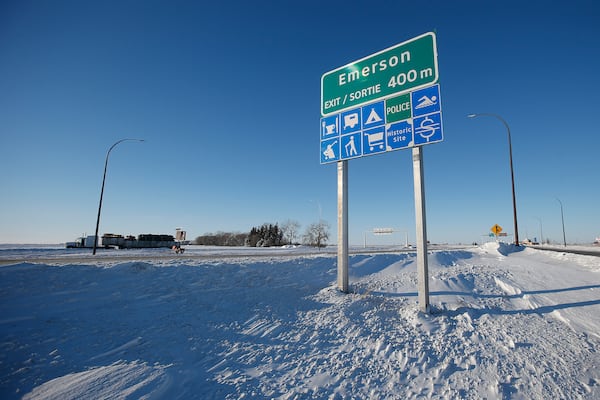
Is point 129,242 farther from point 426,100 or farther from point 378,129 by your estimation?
point 426,100

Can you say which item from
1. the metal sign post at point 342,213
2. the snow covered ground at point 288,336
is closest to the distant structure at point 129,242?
the snow covered ground at point 288,336

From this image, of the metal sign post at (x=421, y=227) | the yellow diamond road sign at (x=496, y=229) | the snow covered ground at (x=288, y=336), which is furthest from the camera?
the yellow diamond road sign at (x=496, y=229)

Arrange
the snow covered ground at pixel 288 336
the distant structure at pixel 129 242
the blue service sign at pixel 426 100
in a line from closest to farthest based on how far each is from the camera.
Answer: the snow covered ground at pixel 288 336 → the blue service sign at pixel 426 100 → the distant structure at pixel 129 242

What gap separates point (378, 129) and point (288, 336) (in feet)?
20.5

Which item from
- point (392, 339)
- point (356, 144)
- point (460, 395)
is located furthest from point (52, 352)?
point (356, 144)

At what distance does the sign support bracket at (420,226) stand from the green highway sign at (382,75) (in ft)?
6.81

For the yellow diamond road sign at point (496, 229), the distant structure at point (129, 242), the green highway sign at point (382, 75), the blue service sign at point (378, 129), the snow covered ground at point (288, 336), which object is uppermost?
the green highway sign at point (382, 75)

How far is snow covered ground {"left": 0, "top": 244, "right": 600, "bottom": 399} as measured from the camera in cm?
436

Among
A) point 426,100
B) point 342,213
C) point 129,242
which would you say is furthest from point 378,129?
point 129,242

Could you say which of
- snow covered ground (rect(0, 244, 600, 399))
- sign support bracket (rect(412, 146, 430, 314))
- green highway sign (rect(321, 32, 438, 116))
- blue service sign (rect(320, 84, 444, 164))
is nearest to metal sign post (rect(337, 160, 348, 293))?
blue service sign (rect(320, 84, 444, 164))

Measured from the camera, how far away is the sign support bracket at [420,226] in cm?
745

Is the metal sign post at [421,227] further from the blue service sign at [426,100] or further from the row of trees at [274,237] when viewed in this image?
the row of trees at [274,237]

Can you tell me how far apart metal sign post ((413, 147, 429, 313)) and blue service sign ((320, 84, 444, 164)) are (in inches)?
21.0

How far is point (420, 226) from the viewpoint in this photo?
779cm
